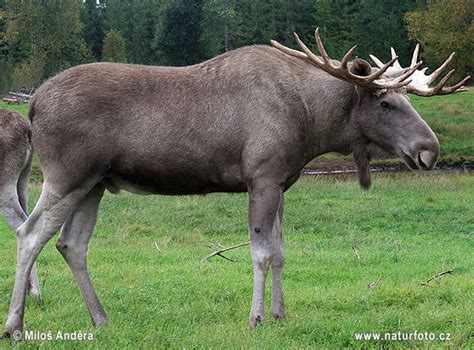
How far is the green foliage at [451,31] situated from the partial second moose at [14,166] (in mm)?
24056

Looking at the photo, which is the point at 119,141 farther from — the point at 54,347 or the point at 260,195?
the point at 54,347

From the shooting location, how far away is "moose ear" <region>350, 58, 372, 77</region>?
Result: 6.50m

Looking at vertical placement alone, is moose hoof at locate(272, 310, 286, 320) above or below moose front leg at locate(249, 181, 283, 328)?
below

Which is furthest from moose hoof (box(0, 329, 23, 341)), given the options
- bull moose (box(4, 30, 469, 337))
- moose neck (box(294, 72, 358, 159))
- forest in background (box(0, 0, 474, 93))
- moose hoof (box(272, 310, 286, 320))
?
forest in background (box(0, 0, 474, 93))

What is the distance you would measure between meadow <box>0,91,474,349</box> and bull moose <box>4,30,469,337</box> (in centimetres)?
53

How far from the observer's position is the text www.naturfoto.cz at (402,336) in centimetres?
600

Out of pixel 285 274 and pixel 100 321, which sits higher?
pixel 100 321

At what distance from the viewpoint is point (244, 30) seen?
62281 mm

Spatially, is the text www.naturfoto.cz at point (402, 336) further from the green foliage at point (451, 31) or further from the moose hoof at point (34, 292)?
the green foliage at point (451, 31)

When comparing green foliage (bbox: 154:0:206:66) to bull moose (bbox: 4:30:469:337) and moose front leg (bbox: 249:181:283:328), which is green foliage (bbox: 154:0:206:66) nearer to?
bull moose (bbox: 4:30:469:337)

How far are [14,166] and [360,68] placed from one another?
4033 mm

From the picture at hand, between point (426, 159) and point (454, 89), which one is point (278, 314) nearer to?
point (426, 159)

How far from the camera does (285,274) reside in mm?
8984

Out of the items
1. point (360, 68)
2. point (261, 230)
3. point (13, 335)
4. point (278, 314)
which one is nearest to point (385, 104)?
point (360, 68)
